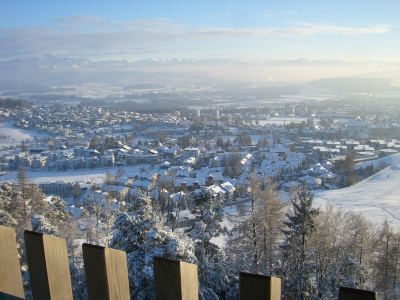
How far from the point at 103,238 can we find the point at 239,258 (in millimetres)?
2373

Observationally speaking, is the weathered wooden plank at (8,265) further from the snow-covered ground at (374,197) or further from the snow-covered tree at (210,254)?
the snow-covered ground at (374,197)

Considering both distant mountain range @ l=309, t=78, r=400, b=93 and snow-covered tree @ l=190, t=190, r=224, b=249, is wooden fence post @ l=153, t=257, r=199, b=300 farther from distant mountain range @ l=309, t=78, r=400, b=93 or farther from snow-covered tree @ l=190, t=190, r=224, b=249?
distant mountain range @ l=309, t=78, r=400, b=93

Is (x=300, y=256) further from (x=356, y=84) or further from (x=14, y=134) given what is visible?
(x=356, y=84)

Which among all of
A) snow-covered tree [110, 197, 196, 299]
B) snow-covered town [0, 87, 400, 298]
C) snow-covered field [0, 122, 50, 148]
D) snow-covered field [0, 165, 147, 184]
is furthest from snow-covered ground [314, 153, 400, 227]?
snow-covered field [0, 122, 50, 148]

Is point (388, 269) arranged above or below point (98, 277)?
below

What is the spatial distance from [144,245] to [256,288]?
349cm

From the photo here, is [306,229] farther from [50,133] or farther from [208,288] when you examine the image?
[50,133]

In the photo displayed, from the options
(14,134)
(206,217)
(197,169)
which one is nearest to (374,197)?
(197,169)

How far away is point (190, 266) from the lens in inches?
18.1

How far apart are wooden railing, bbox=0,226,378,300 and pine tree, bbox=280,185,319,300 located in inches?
162

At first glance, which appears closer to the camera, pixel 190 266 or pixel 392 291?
pixel 190 266

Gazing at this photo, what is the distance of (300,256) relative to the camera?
4.66m

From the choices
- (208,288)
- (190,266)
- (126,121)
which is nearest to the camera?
(190,266)

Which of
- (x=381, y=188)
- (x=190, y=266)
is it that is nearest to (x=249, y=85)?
(x=381, y=188)
